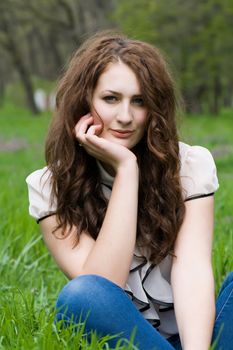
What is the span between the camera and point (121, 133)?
2910mm

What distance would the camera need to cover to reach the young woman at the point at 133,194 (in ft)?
9.18

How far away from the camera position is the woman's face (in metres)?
2.83

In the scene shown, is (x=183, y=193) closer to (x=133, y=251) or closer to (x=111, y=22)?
(x=133, y=251)

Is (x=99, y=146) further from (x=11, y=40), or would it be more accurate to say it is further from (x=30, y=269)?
(x=11, y=40)

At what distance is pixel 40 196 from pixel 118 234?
1.12 ft

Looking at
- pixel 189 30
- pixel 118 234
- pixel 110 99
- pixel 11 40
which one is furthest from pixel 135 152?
pixel 11 40

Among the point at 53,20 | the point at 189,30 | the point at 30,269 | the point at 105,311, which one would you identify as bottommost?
the point at 189,30

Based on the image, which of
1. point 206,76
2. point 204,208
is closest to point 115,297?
point 204,208

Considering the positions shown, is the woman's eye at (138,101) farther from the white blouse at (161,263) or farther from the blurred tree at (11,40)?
the blurred tree at (11,40)

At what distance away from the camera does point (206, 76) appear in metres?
23.5

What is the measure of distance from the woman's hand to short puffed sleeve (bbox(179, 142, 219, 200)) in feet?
0.63

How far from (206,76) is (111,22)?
314 cm

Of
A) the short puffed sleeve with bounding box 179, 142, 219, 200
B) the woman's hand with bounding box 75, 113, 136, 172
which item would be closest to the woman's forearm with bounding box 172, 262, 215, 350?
the short puffed sleeve with bounding box 179, 142, 219, 200

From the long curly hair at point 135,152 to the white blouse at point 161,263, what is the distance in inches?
1.5
